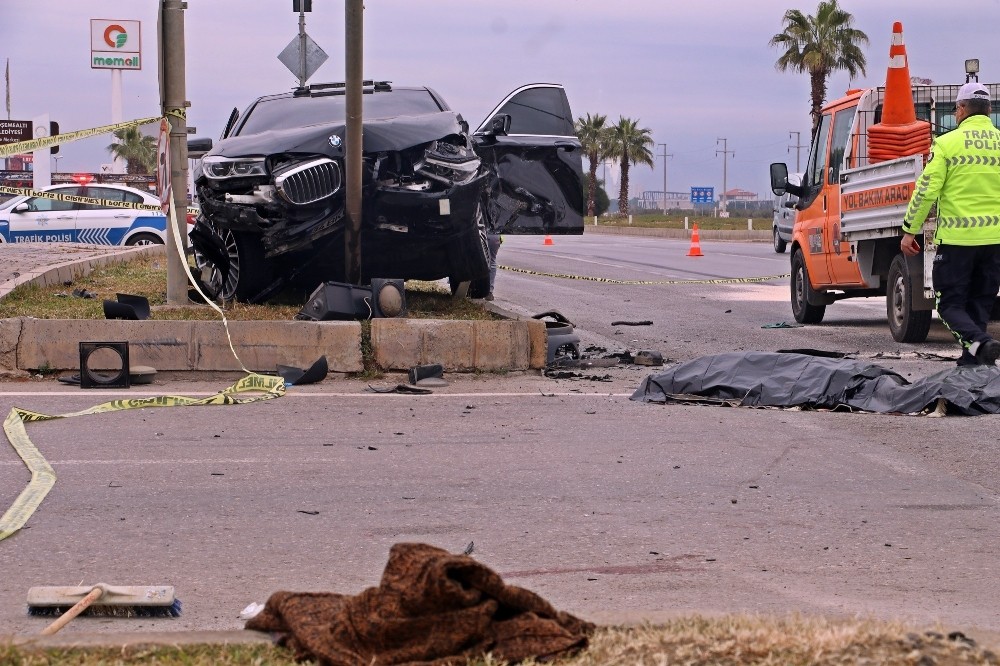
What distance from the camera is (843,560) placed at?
15.9 feet

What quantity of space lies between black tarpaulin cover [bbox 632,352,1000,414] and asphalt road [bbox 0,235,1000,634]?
0.85ft

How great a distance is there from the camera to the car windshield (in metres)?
11.4

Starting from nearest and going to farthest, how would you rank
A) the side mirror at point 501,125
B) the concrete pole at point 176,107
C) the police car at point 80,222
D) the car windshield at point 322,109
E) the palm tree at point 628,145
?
the concrete pole at point 176,107 → the car windshield at point 322,109 → the side mirror at point 501,125 → the police car at point 80,222 → the palm tree at point 628,145

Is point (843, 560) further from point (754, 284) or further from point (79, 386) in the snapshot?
point (754, 284)

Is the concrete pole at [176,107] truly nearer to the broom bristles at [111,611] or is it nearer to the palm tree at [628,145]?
the broom bristles at [111,611]

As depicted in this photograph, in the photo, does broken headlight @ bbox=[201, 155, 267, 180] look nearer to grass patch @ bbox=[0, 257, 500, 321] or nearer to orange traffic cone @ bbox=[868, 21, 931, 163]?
grass patch @ bbox=[0, 257, 500, 321]

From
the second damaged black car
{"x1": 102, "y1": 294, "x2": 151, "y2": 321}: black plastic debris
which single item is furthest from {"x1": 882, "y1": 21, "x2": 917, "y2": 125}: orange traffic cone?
{"x1": 102, "y1": 294, "x2": 151, "y2": 321}: black plastic debris

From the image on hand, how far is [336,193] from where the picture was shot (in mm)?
10352

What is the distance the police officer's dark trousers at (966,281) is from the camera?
937 centimetres

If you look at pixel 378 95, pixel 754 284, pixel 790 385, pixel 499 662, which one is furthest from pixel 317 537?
pixel 754 284

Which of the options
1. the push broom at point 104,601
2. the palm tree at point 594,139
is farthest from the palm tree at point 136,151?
the push broom at point 104,601

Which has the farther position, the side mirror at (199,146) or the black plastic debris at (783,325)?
the black plastic debris at (783,325)

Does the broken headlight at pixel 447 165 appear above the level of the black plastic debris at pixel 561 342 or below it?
above

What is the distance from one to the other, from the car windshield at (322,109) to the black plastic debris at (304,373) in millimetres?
2709
